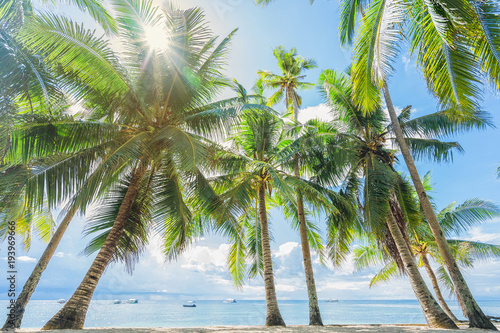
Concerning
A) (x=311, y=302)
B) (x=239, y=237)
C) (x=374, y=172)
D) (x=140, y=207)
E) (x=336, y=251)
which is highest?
(x=374, y=172)

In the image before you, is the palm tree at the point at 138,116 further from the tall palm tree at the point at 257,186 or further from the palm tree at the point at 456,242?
the palm tree at the point at 456,242

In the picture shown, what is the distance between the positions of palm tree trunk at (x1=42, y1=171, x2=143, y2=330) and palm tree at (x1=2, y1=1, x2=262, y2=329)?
0.02 metres

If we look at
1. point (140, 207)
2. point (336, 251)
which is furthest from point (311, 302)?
point (140, 207)

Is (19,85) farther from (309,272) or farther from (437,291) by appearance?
(437,291)

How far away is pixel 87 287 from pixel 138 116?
15.7 feet

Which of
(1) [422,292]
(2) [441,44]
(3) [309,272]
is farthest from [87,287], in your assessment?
(1) [422,292]

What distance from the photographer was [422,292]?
30.1 feet

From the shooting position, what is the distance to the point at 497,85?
16.9 feet

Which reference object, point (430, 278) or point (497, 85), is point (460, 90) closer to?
point (497, 85)

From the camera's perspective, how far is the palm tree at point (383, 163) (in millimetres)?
9797

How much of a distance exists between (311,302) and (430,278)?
8.24 m

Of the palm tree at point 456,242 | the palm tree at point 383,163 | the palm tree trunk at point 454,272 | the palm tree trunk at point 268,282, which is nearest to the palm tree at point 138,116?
the palm tree trunk at point 268,282

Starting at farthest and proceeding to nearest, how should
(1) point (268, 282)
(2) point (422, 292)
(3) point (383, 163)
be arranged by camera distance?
(3) point (383, 163) < (1) point (268, 282) < (2) point (422, 292)

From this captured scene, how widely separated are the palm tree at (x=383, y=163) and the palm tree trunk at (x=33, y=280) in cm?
953
